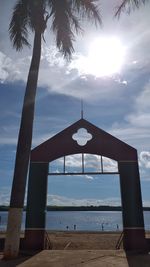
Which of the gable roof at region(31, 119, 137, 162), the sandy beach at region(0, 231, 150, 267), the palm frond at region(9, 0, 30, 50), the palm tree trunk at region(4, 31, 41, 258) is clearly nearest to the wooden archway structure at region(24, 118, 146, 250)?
the gable roof at region(31, 119, 137, 162)

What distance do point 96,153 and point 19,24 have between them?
27.0ft

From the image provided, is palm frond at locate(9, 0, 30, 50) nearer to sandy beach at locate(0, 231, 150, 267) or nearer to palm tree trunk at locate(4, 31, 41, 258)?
palm tree trunk at locate(4, 31, 41, 258)

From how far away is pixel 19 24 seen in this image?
49.6 ft

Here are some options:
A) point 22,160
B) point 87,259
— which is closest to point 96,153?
point 22,160

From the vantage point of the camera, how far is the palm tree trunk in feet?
41.2

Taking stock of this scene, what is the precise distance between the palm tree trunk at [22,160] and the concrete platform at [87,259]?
1.19 m

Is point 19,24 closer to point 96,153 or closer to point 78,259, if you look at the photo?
point 96,153

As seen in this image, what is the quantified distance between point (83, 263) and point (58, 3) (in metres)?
12.3

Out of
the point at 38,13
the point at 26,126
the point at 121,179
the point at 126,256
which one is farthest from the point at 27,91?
the point at 126,256

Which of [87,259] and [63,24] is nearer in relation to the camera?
[87,259]

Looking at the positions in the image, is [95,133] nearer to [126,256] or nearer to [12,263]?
[126,256]

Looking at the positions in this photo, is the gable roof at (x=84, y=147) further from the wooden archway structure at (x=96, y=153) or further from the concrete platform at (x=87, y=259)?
the concrete platform at (x=87, y=259)

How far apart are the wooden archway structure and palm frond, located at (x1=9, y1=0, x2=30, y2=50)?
18.5 ft

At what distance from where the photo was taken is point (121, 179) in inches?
626
